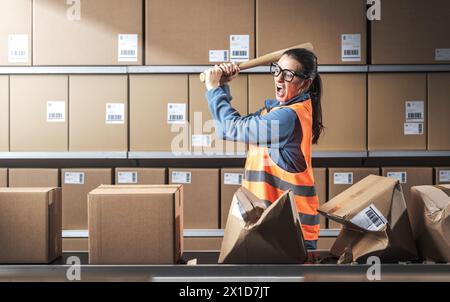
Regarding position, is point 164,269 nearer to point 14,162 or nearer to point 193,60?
point 193,60

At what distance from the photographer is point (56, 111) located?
8.27 feet

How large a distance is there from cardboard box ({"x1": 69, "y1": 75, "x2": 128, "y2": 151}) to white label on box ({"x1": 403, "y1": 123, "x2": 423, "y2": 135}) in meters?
1.47

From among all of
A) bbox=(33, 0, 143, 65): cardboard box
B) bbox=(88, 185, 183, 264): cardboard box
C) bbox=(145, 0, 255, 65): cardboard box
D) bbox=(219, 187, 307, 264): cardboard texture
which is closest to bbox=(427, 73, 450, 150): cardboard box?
bbox=(145, 0, 255, 65): cardboard box

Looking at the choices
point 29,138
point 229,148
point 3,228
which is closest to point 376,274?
point 3,228

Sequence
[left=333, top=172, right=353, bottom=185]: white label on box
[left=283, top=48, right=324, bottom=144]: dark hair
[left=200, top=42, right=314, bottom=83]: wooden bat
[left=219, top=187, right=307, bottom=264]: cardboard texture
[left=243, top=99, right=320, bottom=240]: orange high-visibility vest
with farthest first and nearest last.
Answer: [left=333, top=172, right=353, bottom=185]: white label on box → [left=283, top=48, right=324, bottom=144]: dark hair → [left=243, top=99, right=320, bottom=240]: orange high-visibility vest → [left=200, top=42, right=314, bottom=83]: wooden bat → [left=219, top=187, right=307, bottom=264]: cardboard texture

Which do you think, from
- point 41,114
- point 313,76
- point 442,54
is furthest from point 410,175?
point 41,114

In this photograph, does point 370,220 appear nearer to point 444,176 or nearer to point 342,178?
point 342,178

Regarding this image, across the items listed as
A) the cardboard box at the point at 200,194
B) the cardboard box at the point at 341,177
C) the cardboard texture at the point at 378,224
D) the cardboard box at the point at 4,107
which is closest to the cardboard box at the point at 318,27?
the cardboard box at the point at 341,177

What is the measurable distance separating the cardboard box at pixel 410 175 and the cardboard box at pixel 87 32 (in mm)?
1429

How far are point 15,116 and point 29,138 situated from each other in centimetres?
13

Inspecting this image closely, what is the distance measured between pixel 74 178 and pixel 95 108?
0.38 meters

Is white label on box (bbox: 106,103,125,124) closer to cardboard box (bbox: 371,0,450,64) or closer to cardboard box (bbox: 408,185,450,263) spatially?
cardboard box (bbox: 371,0,450,64)

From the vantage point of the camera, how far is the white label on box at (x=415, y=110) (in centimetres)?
248

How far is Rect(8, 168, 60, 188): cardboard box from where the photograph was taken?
8.10 feet
